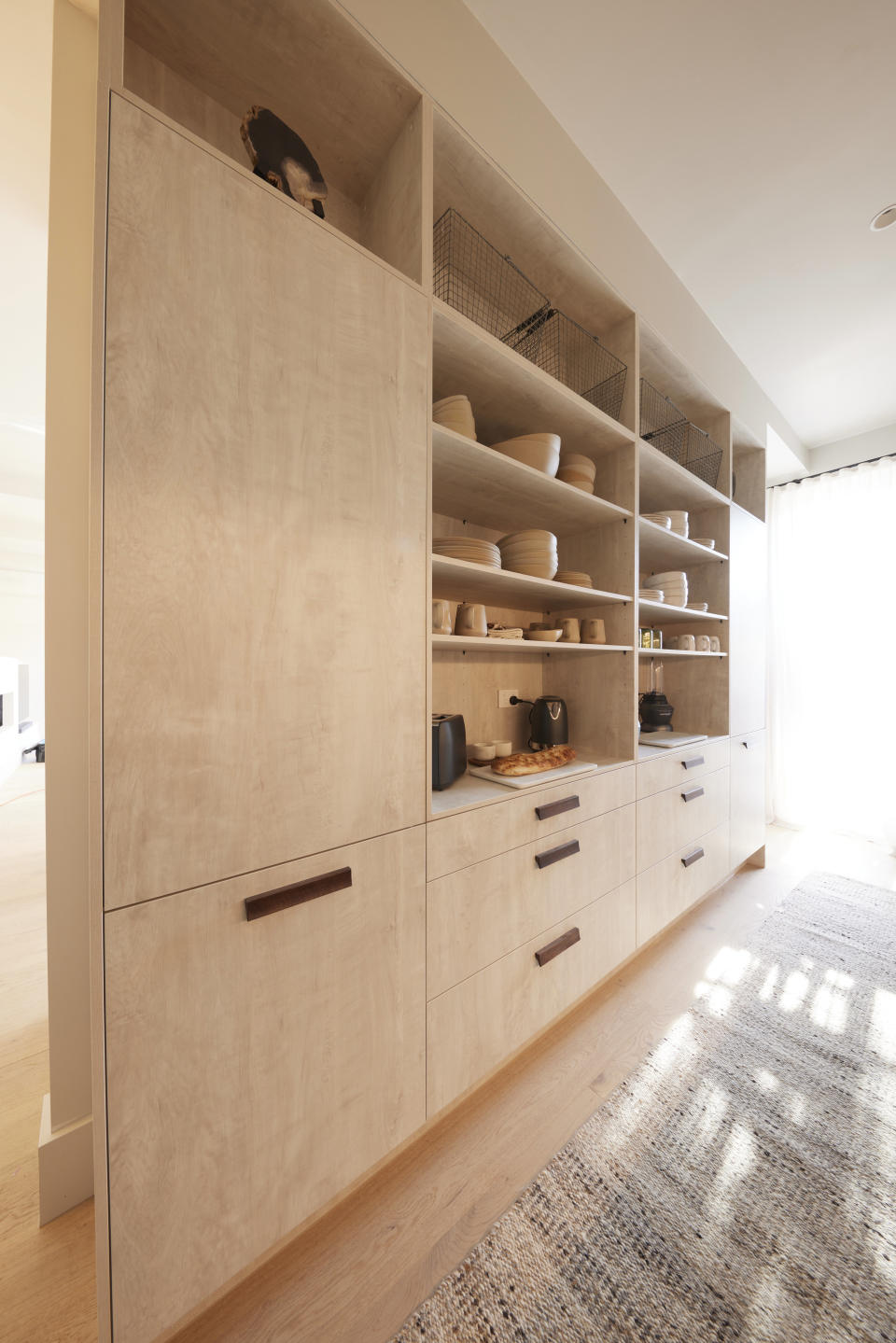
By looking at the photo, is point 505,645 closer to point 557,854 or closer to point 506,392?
point 557,854

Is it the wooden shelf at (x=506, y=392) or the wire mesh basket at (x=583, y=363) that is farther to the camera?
the wire mesh basket at (x=583, y=363)

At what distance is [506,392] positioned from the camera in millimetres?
1449

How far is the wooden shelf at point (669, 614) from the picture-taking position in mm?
1996

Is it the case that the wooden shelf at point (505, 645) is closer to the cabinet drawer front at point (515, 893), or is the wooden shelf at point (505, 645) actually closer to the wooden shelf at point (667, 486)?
the cabinet drawer front at point (515, 893)

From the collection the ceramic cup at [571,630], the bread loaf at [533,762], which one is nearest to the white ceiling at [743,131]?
the ceramic cup at [571,630]

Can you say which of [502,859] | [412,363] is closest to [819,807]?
[502,859]

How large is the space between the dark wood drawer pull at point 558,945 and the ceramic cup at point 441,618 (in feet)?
3.28

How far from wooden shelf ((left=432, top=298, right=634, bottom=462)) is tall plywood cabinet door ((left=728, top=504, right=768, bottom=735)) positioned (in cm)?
121

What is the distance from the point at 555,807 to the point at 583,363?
1.82 m

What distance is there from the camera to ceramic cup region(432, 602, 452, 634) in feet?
4.02

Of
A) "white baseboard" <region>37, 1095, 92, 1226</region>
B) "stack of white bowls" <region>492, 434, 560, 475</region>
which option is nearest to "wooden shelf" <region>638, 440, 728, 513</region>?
"stack of white bowls" <region>492, 434, 560, 475</region>

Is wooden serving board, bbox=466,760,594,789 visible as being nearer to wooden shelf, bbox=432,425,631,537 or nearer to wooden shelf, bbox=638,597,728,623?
wooden shelf, bbox=638,597,728,623

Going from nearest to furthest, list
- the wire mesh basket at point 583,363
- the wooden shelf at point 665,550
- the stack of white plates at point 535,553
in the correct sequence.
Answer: the stack of white plates at point 535,553, the wire mesh basket at point 583,363, the wooden shelf at point 665,550

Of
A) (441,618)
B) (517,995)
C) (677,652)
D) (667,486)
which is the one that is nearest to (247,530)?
(441,618)
